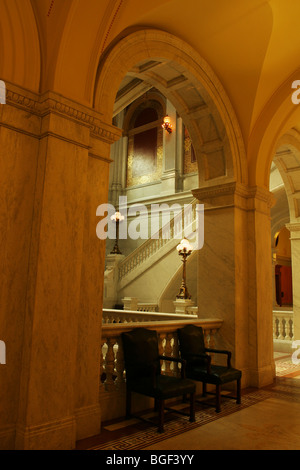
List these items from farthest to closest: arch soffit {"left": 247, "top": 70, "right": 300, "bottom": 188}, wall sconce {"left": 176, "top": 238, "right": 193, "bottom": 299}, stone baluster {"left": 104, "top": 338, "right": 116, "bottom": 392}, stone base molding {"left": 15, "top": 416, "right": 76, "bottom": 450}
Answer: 1. wall sconce {"left": 176, "top": 238, "right": 193, "bottom": 299}
2. arch soffit {"left": 247, "top": 70, "right": 300, "bottom": 188}
3. stone baluster {"left": 104, "top": 338, "right": 116, "bottom": 392}
4. stone base molding {"left": 15, "top": 416, "right": 76, "bottom": 450}

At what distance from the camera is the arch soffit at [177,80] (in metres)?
4.37

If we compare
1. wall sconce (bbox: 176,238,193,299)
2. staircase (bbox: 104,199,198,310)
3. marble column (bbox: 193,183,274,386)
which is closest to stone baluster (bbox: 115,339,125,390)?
marble column (bbox: 193,183,274,386)

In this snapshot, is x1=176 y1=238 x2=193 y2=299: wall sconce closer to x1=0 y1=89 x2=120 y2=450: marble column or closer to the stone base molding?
x1=0 y1=89 x2=120 y2=450: marble column

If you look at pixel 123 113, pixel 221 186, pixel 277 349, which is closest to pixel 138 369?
pixel 221 186

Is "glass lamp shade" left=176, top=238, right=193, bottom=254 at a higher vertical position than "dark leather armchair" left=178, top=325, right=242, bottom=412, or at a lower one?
higher

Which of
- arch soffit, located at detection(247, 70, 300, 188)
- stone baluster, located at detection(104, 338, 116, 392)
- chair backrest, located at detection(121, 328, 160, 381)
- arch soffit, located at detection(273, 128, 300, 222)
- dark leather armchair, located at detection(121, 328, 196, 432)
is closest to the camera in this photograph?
dark leather armchair, located at detection(121, 328, 196, 432)

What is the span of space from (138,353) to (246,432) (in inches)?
55.6

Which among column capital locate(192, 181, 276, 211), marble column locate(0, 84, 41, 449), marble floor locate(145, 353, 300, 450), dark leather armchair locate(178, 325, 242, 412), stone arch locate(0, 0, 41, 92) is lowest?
marble floor locate(145, 353, 300, 450)

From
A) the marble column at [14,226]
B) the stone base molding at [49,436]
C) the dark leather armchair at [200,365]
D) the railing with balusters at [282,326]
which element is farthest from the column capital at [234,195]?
the railing with balusters at [282,326]

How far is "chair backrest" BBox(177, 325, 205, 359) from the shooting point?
5082 millimetres

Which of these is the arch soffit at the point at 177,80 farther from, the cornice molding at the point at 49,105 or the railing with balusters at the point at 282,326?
the railing with balusters at the point at 282,326

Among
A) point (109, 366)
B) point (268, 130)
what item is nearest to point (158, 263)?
point (268, 130)

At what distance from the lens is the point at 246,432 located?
3963 millimetres

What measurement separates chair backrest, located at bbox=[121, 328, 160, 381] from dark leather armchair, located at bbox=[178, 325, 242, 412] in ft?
2.24
